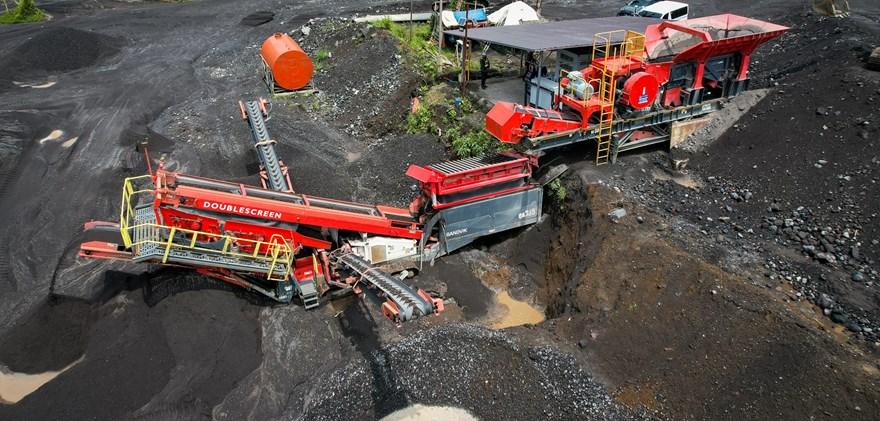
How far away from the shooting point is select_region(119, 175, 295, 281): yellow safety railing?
30.7 feet

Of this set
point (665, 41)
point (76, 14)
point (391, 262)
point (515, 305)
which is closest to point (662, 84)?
point (665, 41)

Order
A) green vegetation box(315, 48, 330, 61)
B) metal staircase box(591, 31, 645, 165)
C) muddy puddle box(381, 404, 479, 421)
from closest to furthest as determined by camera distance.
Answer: muddy puddle box(381, 404, 479, 421), metal staircase box(591, 31, 645, 165), green vegetation box(315, 48, 330, 61)

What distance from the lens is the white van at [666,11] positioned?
20.7 m

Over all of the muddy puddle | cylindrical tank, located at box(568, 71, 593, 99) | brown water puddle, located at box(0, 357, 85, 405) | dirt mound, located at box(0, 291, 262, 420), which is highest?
cylindrical tank, located at box(568, 71, 593, 99)

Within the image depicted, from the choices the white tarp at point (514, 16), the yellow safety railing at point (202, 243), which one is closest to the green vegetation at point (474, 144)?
the yellow safety railing at point (202, 243)

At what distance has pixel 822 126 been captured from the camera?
39.8ft

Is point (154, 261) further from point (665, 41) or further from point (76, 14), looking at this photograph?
point (76, 14)

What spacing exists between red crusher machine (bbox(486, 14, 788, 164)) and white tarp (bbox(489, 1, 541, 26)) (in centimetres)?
855

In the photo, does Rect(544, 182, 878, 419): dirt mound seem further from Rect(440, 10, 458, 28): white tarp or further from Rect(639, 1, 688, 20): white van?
Rect(440, 10, 458, 28): white tarp

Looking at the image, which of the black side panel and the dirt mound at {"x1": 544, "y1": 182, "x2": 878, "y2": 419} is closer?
the dirt mound at {"x1": 544, "y1": 182, "x2": 878, "y2": 419}

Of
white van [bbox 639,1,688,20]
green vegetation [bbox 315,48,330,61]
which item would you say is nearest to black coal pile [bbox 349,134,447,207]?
green vegetation [bbox 315,48,330,61]

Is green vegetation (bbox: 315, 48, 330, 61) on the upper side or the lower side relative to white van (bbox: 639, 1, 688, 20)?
lower

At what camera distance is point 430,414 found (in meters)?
8.29

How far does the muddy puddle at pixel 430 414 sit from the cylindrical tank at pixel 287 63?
13.2 meters
